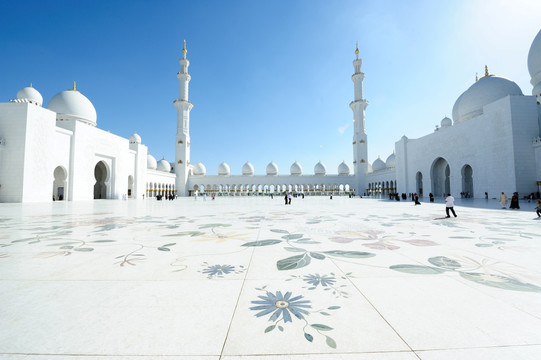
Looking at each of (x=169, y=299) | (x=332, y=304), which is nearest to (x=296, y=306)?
(x=332, y=304)

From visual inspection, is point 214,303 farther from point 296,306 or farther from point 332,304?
point 332,304

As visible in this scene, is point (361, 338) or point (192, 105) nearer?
point (361, 338)

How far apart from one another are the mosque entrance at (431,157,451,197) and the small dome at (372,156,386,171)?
1719cm

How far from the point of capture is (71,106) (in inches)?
952

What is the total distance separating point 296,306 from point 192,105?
43.4 meters

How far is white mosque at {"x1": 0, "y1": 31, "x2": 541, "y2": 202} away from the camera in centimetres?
1678

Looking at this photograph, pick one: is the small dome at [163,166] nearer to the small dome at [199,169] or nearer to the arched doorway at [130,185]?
the small dome at [199,169]

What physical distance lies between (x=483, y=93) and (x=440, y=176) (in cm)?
859

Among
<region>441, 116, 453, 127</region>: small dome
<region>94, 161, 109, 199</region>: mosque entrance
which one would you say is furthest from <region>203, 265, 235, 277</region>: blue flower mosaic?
<region>441, 116, 453, 127</region>: small dome

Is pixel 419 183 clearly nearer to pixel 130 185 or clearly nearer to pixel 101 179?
pixel 130 185

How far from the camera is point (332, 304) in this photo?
167 centimetres

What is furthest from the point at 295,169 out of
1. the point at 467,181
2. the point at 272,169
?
the point at 467,181

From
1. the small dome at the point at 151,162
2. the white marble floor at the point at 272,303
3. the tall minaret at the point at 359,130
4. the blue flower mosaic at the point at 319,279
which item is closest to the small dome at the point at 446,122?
the tall minaret at the point at 359,130

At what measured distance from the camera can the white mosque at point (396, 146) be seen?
16.8m
